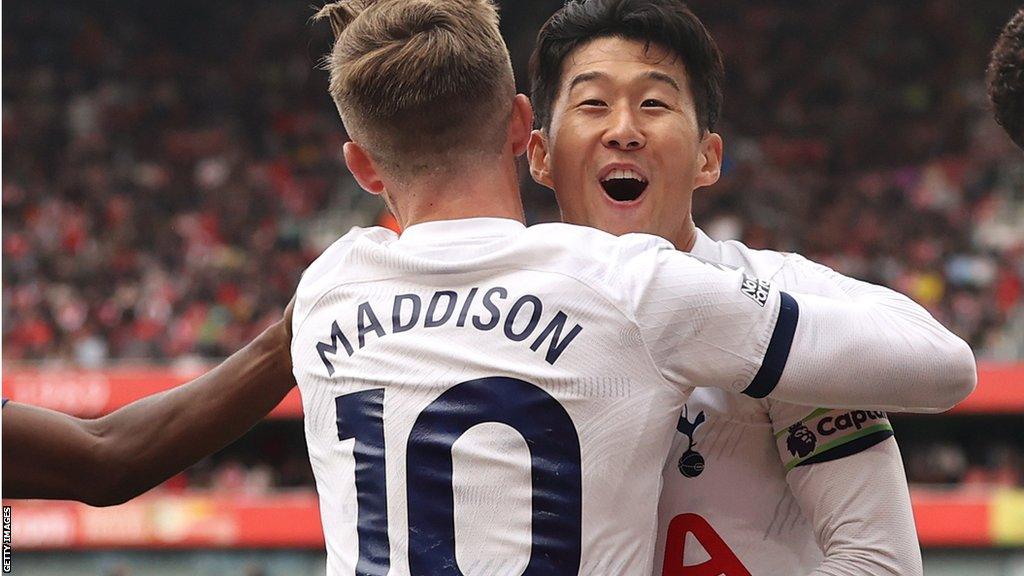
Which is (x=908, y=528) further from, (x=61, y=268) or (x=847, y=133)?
(x=847, y=133)

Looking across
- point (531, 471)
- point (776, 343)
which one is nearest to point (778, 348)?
point (776, 343)

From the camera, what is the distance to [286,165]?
64.7 feet

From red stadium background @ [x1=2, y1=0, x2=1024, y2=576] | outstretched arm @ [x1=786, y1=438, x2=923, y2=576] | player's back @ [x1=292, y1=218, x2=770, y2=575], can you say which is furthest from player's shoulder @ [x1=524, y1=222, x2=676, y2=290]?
red stadium background @ [x1=2, y1=0, x2=1024, y2=576]

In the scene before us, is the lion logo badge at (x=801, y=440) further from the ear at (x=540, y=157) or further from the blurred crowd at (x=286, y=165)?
the blurred crowd at (x=286, y=165)

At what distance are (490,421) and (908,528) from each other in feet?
2.49

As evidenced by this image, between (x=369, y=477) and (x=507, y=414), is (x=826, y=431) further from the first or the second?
(x=369, y=477)

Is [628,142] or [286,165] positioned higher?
[286,165]

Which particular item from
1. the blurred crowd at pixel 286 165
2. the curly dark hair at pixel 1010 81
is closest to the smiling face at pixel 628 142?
the curly dark hair at pixel 1010 81

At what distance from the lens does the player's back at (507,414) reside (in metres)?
2.17

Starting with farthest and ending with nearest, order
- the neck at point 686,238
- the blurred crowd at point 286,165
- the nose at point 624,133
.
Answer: the blurred crowd at point 286,165, the neck at point 686,238, the nose at point 624,133

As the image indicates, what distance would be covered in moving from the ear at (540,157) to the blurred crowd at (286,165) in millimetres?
12559

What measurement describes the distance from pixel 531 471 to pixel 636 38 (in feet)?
3.48

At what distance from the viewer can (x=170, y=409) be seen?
2961 millimetres

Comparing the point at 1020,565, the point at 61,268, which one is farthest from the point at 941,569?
the point at 61,268
